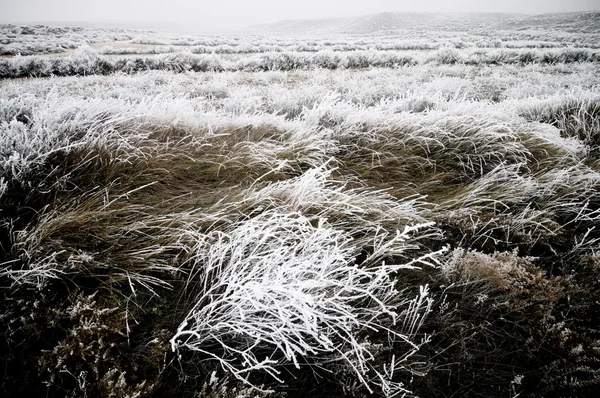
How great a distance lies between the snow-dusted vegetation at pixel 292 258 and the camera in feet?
4.63

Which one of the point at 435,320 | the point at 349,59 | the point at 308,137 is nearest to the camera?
the point at 435,320

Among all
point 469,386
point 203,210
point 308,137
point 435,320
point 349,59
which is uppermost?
point 349,59

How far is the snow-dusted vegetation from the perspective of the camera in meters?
1.41

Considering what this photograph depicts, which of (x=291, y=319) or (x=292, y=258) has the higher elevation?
(x=292, y=258)

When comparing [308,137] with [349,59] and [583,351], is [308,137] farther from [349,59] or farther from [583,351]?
[349,59]

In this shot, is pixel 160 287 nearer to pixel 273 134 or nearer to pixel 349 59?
pixel 273 134

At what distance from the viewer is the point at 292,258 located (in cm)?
162

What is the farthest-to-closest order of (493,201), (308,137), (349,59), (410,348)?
(349,59) → (308,137) → (493,201) → (410,348)

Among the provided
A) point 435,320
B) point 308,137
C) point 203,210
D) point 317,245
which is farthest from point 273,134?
point 435,320

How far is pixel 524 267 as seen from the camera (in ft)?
6.35

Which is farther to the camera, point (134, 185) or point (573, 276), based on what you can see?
point (134, 185)

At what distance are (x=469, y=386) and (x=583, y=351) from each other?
22.6 inches

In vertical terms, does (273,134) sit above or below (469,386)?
above

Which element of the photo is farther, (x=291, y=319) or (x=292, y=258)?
(x=292, y=258)
